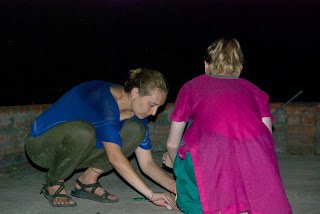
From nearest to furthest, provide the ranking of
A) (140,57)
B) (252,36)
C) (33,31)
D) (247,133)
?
(247,133) < (140,57) < (33,31) < (252,36)

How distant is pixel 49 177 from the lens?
379cm

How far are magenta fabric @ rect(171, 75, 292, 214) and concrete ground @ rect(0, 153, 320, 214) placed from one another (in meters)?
0.91

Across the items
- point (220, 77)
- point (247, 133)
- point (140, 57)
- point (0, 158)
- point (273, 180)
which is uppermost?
point (220, 77)

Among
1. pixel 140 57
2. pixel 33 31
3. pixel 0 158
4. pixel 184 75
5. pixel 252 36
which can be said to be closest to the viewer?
pixel 0 158

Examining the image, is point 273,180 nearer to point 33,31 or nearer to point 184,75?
point 184,75

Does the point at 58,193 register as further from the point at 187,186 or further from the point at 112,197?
the point at 187,186

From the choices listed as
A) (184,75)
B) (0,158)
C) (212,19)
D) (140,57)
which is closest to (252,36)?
(212,19)

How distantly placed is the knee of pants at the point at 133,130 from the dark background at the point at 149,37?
47.4 feet

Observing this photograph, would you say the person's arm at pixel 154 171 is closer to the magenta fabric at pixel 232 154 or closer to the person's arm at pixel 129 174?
the person's arm at pixel 129 174

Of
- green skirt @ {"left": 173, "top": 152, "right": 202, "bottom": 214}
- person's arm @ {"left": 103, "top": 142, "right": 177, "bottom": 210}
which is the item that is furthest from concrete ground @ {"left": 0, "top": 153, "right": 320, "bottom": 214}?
green skirt @ {"left": 173, "top": 152, "right": 202, "bottom": 214}

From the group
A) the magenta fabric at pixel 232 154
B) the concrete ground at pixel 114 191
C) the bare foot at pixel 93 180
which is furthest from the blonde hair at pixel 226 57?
the bare foot at pixel 93 180

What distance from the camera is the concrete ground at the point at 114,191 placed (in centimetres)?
371

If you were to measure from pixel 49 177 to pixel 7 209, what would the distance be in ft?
1.16

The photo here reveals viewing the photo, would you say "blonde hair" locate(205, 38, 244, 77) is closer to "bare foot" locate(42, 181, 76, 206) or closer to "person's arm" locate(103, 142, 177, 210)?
"person's arm" locate(103, 142, 177, 210)
